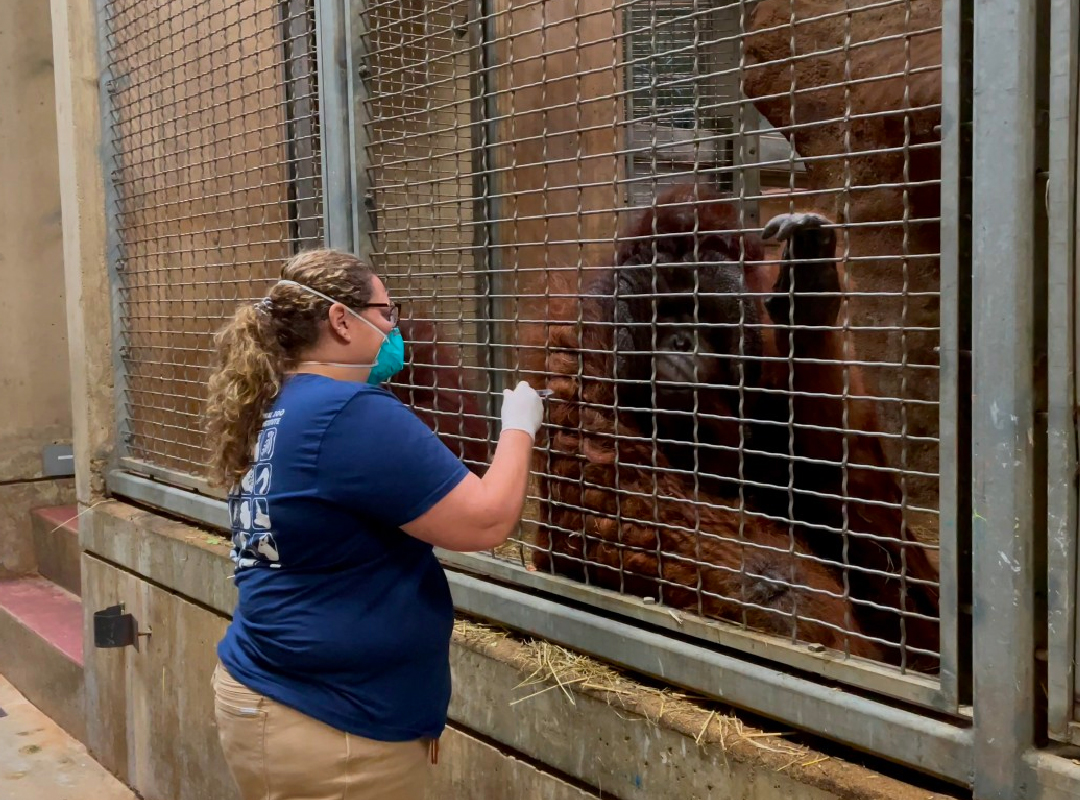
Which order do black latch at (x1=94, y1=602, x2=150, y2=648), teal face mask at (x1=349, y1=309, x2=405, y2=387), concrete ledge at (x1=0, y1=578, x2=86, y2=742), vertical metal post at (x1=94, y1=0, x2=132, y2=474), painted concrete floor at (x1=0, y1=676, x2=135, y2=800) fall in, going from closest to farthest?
teal face mask at (x1=349, y1=309, x2=405, y2=387)
black latch at (x1=94, y1=602, x2=150, y2=648)
painted concrete floor at (x1=0, y1=676, x2=135, y2=800)
vertical metal post at (x1=94, y1=0, x2=132, y2=474)
concrete ledge at (x1=0, y1=578, x2=86, y2=742)

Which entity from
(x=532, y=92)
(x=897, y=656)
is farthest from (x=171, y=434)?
(x=897, y=656)

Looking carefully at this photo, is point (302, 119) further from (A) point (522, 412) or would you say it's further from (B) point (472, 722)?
(B) point (472, 722)

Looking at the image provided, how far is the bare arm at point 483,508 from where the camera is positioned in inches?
75.3

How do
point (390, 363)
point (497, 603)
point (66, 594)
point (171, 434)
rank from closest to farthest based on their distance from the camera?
point (390, 363)
point (497, 603)
point (171, 434)
point (66, 594)

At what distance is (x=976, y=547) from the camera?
1619 millimetres

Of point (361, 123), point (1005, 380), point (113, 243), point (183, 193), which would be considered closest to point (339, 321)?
point (361, 123)

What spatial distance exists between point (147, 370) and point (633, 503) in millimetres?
2873

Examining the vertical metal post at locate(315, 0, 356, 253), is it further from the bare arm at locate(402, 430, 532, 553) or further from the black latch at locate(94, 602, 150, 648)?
the black latch at locate(94, 602, 150, 648)

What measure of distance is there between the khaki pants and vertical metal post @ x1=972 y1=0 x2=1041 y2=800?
1.10 metres

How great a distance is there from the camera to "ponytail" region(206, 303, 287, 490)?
210 cm

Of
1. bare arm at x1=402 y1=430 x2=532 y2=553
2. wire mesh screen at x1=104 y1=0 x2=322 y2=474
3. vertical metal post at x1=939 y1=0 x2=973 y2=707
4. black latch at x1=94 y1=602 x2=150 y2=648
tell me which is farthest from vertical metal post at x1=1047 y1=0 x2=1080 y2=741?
black latch at x1=94 y1=602 x2=150 y2=648

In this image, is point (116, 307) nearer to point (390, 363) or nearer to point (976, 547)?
point (390, 363)

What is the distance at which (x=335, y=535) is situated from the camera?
196cm

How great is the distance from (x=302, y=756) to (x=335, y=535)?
44 centimetres
